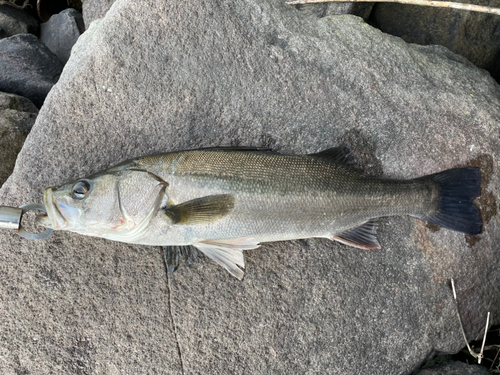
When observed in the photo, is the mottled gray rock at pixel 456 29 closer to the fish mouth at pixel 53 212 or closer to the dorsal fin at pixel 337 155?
the dorsal fin at pixel 337 155

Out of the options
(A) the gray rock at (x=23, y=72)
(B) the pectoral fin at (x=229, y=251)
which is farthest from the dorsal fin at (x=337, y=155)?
(A) the gray rock at (x=23, y=72)

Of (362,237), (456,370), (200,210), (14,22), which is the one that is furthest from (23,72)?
(456,370)

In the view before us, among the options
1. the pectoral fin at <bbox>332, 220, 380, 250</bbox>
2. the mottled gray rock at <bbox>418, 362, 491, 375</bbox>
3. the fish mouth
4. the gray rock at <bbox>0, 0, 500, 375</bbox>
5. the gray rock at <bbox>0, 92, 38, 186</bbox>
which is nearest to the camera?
the fish mouth

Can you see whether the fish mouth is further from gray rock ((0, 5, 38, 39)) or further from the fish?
gray rock ((0, 5, 38, 39))

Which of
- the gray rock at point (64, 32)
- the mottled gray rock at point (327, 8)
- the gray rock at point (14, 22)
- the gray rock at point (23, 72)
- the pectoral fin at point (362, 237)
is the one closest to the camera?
the pectoral fin at point (362, 237)

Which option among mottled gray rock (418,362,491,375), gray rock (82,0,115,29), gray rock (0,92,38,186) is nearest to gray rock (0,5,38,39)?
gray rock (82,0,115,29)
